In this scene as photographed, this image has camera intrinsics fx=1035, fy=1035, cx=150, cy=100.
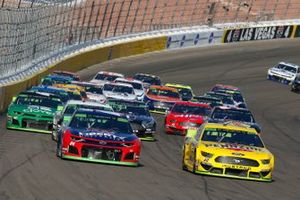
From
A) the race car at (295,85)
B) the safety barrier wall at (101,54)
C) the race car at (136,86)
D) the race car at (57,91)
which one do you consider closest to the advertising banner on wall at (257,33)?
the safety barrier wall at (101,54)

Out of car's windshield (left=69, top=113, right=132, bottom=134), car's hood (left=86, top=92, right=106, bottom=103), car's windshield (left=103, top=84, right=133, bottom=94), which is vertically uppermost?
car's windshield (left=69, top=113, right=132, bottom=134)

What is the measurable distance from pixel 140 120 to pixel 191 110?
4.05m

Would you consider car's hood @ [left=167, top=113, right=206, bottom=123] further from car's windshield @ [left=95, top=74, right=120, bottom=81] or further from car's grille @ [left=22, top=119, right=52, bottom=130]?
car's windshield @ [left=95, top=74, right=120, bottom=81]

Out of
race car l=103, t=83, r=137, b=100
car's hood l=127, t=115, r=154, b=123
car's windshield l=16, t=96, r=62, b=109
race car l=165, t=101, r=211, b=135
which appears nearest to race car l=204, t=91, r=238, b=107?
race car l=103, t=83, r=137, b=100

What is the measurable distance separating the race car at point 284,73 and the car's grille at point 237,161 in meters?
39.0

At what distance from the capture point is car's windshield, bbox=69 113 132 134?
73.4 feet

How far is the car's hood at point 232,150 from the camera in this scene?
21.2 m

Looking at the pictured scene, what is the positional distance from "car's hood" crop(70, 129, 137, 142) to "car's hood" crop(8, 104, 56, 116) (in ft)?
20.0

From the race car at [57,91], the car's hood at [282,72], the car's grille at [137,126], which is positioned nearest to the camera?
the car's grille at [137,126]

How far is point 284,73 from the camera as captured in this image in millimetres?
60781

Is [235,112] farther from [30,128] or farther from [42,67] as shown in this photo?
[42,67]

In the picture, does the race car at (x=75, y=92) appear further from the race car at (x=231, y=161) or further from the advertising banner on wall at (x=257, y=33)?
the advertising banner on wall at (x=257, y=33)

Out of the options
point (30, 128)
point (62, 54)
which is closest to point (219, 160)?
point (30, 128)

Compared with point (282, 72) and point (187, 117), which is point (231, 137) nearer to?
point (187, 117)
